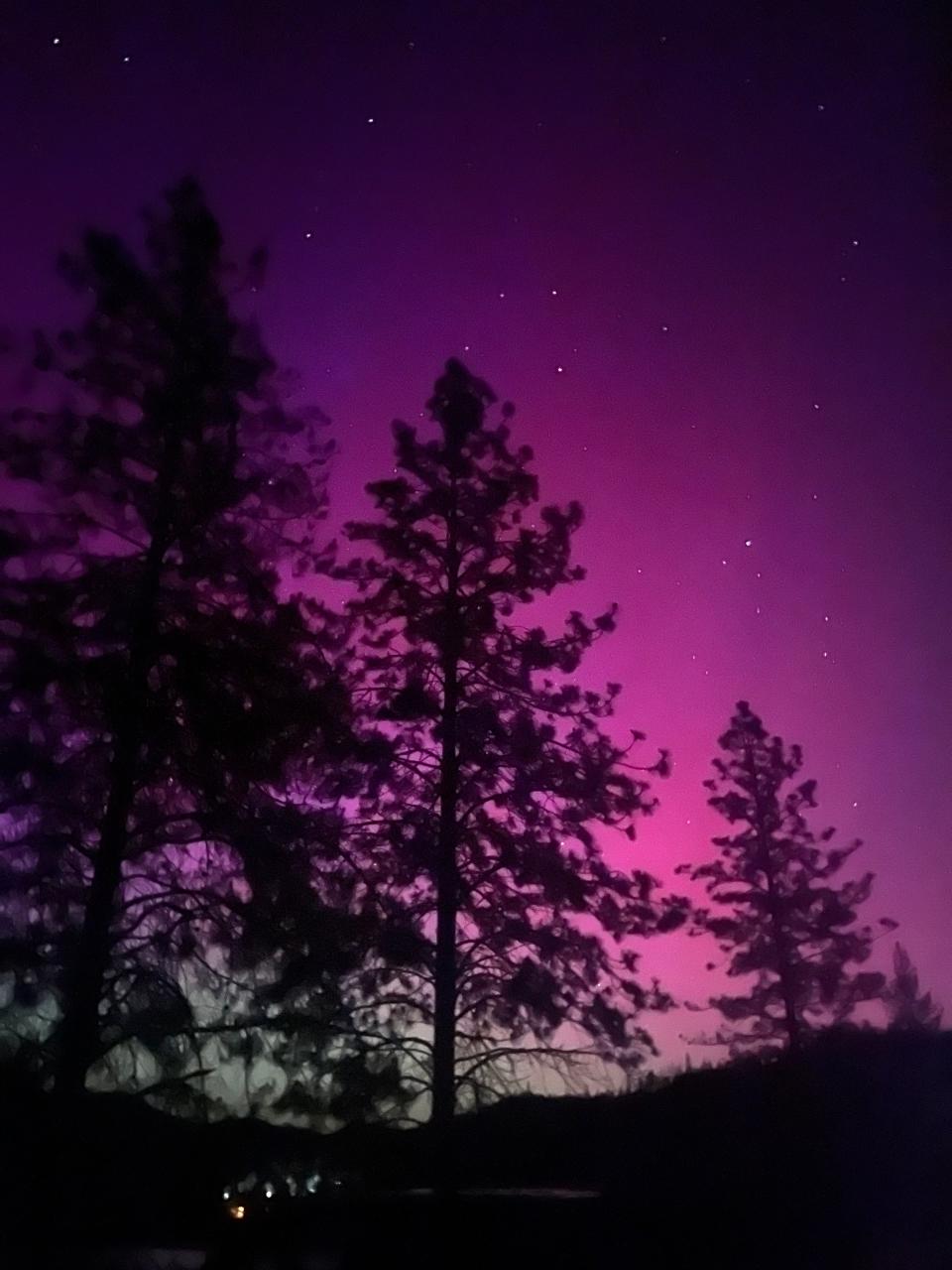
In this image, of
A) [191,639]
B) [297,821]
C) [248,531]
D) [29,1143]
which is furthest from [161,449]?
[29,1143]

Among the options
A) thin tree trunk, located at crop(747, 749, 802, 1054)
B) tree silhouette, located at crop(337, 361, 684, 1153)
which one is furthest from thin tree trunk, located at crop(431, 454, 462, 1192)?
thin tree trunk, located at crop(747, 749, 802, 1054)

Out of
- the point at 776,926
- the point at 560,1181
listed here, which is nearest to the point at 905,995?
the point at 776,926

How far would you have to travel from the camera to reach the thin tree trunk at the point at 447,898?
50.7 ft

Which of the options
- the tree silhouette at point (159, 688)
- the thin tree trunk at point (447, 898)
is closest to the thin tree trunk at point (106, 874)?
the tree silhouette at point (159, 688)

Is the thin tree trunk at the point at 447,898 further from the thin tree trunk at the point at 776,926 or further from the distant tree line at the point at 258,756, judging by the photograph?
the thin tree trunk at the point at 776,926

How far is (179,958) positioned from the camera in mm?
12086

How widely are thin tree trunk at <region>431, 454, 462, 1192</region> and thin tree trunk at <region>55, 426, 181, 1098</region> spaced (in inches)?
231

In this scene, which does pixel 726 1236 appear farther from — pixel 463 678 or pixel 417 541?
pixel 417 541

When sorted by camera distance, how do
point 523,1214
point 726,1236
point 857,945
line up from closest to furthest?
point 523,1214
point 726,1236
point 857,945

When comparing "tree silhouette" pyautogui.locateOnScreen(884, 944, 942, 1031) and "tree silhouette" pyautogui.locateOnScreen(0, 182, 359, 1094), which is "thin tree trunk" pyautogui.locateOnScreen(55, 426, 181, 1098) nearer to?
"tree silhouette" pyautogui.locateOnScreen(0, 182, 359, 1094)

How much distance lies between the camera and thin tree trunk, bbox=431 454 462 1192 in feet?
50.7

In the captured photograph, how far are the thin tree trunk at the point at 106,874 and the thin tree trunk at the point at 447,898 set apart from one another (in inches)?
231

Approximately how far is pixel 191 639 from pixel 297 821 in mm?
2441

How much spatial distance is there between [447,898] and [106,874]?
6.27 meters
